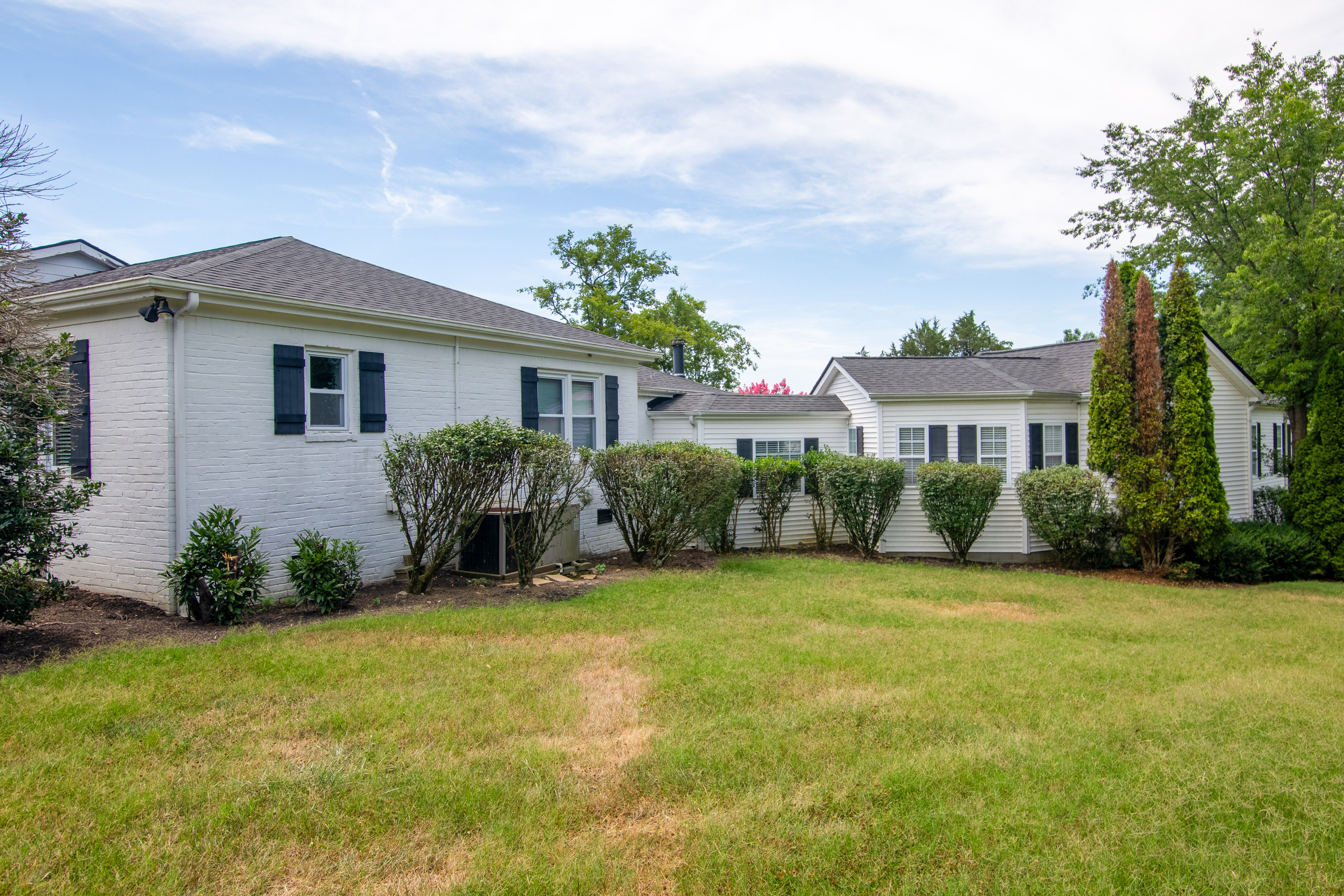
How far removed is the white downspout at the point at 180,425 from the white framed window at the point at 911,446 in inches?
488

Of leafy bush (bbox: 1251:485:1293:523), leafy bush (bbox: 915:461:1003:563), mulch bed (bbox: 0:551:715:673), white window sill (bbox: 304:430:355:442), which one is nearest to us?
mulch bed (bbox: 0:551:715:673)

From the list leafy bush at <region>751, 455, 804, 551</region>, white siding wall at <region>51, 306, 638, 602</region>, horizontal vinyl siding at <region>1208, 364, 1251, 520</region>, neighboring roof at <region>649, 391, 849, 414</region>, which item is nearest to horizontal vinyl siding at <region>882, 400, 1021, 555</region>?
neighboring roof at <region>649, 391, 849, 414</region>

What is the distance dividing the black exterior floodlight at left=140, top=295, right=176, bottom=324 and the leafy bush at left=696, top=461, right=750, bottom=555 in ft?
24.2

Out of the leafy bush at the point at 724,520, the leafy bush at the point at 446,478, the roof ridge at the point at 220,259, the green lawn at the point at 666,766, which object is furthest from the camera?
the leafy bush at the point at 724,520

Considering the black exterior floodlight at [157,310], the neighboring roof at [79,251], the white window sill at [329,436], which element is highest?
the neighboring roof at [79,251]

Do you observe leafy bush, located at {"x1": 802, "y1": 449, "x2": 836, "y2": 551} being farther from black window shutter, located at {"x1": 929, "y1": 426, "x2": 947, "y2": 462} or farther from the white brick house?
black window shutter, located at {"x1": 929, "y1": 426, "x2": 947, "y2": 462}

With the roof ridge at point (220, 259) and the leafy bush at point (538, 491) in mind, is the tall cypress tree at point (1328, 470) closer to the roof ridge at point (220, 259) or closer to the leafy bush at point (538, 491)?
the leafy bush at point (538, 491)

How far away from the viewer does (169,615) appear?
24.0 ft

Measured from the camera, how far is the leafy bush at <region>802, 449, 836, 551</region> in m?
14.1

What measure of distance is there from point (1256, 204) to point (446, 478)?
19377 millimetres

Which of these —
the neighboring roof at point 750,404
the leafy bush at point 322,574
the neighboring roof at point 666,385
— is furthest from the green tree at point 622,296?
the leafy bush at point 322,574

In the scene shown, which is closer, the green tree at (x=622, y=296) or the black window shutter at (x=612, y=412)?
the black window shutter at (x=612, y=412)

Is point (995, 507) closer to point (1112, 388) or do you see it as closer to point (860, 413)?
point (1112, 388)

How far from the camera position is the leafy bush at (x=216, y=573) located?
270 inches
